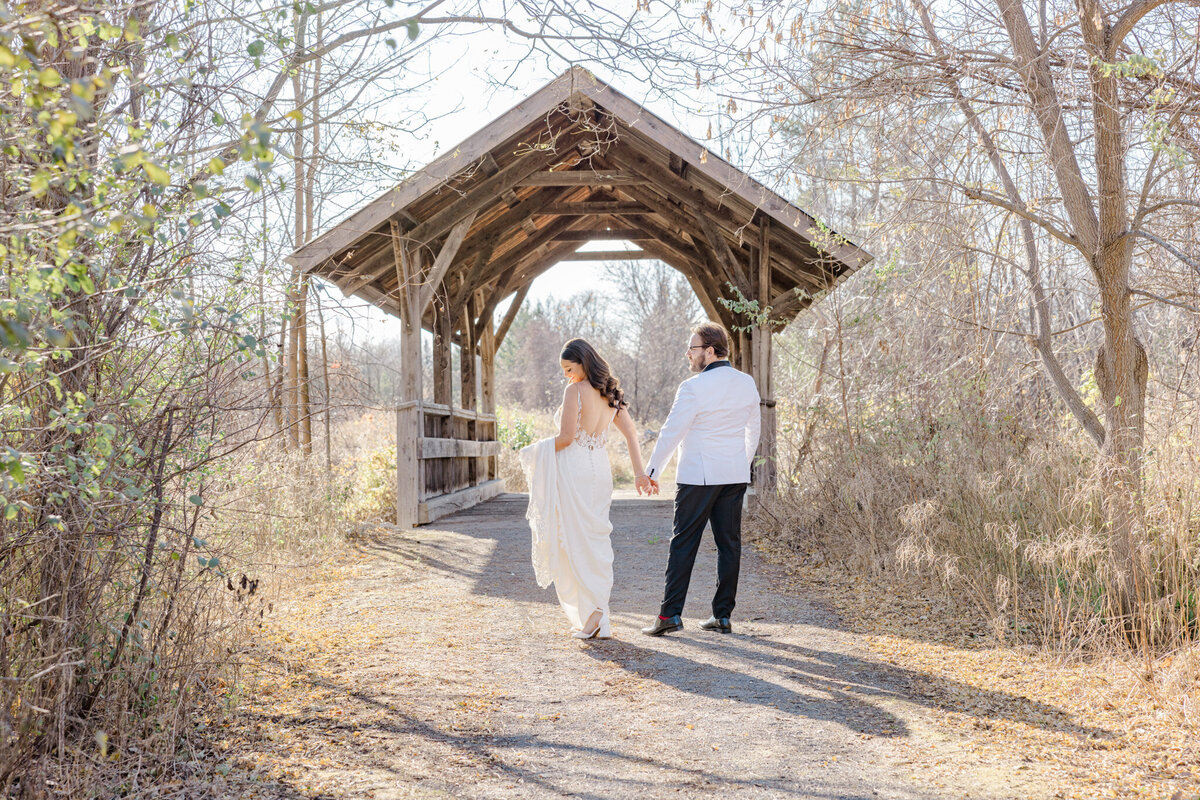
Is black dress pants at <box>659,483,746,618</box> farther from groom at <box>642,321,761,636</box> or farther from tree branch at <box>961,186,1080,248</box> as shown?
tree branch at <box>961,186,1080,248</box>

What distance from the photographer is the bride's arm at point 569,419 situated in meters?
5.28

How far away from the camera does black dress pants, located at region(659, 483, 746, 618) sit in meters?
5.23

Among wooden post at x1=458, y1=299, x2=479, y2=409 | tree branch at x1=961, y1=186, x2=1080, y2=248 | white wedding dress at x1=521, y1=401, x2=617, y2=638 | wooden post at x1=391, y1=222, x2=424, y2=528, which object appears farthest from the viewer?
wooden post at x1=458, y1=299, x2=479, y2=409

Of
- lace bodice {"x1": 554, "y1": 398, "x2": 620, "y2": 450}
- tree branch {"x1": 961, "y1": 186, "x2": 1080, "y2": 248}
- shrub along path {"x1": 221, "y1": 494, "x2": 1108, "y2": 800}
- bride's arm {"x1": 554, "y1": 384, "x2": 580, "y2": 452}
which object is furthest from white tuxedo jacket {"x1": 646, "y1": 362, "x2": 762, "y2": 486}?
tree branch {"x1": 961, "y1": 186, "x2": 1080, "y2": 248}

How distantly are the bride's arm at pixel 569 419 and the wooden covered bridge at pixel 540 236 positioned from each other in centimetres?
Answer: 233

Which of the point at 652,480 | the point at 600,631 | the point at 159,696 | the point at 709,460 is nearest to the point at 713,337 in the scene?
the point at 709,460

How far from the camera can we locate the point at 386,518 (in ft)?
36.2

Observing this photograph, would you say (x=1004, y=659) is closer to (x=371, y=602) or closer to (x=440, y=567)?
(x=371, y=602)

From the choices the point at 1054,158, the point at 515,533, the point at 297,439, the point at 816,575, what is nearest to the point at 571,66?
the point at 1054,158

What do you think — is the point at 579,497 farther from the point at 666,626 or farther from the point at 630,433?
the point at 666,626

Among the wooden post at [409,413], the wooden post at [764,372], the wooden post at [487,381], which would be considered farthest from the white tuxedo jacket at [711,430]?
the wooden post at [487,381]

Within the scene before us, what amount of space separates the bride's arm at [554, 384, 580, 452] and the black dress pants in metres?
0.71

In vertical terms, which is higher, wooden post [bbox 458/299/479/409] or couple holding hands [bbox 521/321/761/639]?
wooden post [bbox 458/299/479/409]

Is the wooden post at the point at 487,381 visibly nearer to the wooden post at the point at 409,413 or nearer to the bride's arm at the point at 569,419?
the wooden post at the point at 409,413
